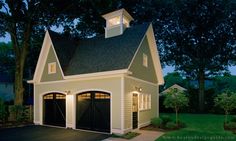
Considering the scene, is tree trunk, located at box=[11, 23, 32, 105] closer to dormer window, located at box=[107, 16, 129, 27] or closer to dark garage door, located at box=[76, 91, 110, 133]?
dark garage door, located at box=[76, 91, 110, 133]

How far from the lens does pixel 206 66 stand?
23703 mm

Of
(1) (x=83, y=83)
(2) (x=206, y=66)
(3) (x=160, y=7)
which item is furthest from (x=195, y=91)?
(1) (x=83, y=83)

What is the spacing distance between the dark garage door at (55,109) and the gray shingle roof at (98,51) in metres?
2.02

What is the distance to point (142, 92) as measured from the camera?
1457 centimetres

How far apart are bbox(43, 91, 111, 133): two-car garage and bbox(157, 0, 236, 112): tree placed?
14455 millimetres

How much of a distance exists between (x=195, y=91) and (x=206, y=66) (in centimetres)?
326

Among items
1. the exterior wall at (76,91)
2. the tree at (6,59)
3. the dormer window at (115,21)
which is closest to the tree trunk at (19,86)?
the exterior wall at (76,91)

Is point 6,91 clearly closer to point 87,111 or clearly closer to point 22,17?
point 22,17

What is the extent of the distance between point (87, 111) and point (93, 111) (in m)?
0.49

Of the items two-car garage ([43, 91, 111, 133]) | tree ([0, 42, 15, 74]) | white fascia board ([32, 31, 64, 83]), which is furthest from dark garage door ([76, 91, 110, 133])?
tree ([0, 42, 15, 74])

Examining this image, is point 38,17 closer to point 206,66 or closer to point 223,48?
point 206,66

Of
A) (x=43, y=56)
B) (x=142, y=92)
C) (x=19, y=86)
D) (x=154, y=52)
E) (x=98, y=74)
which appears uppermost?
(x=154, y=52)

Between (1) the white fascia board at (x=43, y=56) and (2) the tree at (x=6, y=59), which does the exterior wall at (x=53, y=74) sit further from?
(2) the tree at (x=6, y=59)

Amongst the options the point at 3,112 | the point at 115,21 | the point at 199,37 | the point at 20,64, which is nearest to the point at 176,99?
the point at 115,21
